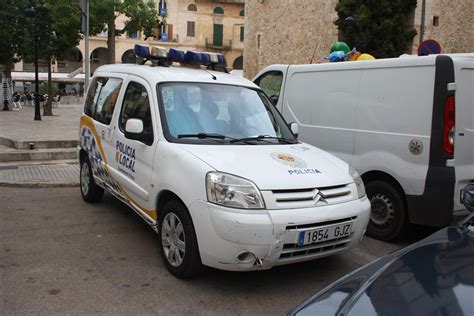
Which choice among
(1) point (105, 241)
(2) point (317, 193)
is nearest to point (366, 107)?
(2) point (317, 193)

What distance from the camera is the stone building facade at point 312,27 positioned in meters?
22.3

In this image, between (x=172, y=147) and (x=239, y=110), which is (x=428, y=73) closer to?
(x=239, y=110)

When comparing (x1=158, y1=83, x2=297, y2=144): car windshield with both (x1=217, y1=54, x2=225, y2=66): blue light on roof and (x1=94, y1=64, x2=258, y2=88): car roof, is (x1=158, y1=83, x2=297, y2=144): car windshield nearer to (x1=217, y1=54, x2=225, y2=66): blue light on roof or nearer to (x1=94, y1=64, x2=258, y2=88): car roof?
(x1=94, y1=64, x2=258, y2=88): car roof

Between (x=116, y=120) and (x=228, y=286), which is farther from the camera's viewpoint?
(x=116, y=120)

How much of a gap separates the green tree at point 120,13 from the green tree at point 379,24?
8144 millimetres

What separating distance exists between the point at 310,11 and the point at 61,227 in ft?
68.6

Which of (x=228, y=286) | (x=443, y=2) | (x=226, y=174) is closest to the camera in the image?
(x=226, y=174)

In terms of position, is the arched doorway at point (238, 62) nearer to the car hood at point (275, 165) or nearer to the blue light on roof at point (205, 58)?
the blue light on roof at point (205, 58)

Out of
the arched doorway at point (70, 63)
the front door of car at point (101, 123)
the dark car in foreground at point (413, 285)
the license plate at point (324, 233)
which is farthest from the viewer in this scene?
the arched doorway at point (70, 63)

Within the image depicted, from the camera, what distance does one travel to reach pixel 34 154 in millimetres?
10562

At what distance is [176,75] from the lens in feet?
16.4

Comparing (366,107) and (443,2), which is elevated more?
(443,2)

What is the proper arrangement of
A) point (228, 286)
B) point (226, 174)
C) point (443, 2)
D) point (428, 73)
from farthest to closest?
1. point (443, 2)
2. point (428, 73)
3. point (228, 286)
4. point (226, 174)

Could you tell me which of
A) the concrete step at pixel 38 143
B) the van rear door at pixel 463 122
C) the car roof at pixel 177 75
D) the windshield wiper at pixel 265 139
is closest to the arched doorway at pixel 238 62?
the concrete step at pixel 38 143
